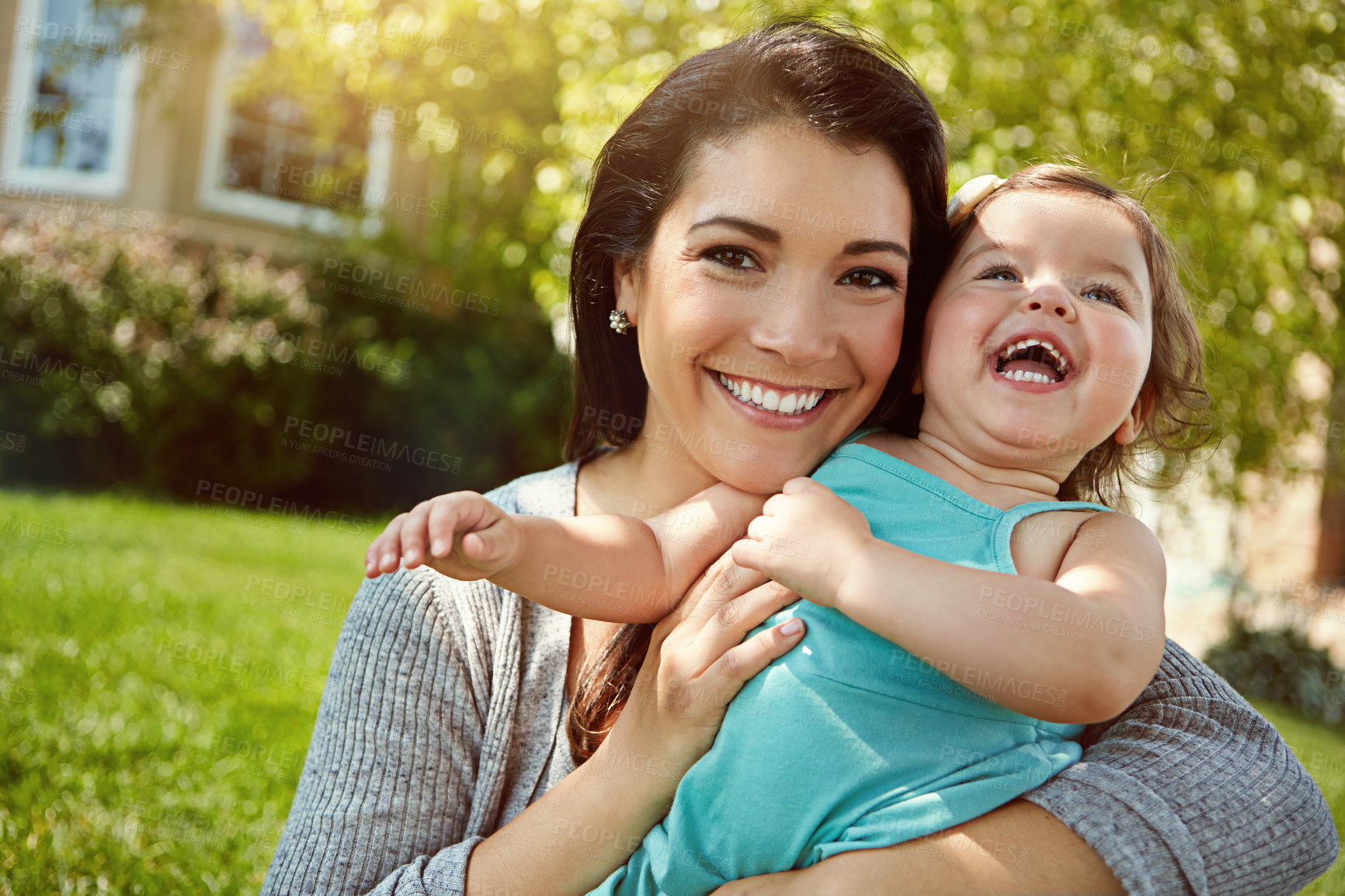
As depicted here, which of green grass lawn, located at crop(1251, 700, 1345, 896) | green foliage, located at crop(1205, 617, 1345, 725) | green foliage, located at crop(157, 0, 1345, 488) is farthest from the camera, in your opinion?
green foliage, located at crop(1205, 617, 1345, 725)

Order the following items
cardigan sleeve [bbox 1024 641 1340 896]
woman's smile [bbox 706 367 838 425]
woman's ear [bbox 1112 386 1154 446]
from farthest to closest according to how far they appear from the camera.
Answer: woman's ear [bbox 1112 386 1154 446]
woman's smile [bbox 706 367 838 425]
cardigan sleeve [bbox 1024 641 1340 896]

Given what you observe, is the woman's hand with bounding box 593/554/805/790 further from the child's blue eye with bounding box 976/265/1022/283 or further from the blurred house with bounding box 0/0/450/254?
the blurred house with bounding box 0/0/450/254

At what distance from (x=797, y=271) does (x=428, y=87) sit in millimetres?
7782

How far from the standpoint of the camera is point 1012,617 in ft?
4.96

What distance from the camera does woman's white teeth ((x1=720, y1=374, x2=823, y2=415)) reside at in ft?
6.37

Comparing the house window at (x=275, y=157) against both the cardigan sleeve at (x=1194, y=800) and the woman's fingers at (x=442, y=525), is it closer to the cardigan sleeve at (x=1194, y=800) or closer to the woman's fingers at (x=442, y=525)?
the woman's fingers at (x=442, y=525)

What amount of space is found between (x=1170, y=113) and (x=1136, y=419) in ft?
15.6

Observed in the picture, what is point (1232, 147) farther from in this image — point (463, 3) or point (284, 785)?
point (284, 785)

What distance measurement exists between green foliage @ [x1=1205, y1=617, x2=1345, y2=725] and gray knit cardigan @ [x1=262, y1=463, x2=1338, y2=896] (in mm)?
6316

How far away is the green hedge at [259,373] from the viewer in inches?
320

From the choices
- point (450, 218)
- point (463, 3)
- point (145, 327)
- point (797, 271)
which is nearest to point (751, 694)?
point (797, 271)

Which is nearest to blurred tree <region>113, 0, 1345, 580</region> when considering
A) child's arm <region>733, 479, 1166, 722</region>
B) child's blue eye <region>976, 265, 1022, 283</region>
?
child's blue eye <region>976, 265, 1022, 283</region>

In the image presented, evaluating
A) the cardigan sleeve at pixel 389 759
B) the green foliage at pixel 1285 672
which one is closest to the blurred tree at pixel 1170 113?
the green foliage at pixel 1285 672

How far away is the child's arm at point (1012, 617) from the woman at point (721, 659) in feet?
0.58
